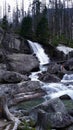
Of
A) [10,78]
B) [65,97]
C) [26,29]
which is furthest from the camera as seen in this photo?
[26,29]

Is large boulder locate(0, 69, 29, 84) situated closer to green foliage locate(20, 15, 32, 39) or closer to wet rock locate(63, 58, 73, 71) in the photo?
wet rock locate(63, 58, 73, 71)

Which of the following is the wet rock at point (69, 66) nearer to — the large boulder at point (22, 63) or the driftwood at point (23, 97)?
→ the large boulder at point (22, 63)

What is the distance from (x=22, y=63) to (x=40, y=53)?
7.29 meters

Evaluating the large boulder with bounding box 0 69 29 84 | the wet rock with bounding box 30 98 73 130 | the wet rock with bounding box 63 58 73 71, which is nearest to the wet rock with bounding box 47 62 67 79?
the wet rock with bounding box 63 58 73 71

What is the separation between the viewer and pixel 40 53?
42.1m

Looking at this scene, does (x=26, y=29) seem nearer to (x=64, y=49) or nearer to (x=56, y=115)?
(x=64, y=49)

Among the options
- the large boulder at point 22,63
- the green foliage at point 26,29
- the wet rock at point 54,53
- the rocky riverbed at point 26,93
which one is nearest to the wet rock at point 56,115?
the rocky riverbed at point 26,93

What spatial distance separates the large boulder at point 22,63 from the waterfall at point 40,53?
120 inches

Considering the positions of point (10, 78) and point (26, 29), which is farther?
point (26, 29)

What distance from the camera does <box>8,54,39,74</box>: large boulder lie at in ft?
113

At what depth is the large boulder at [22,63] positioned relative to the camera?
34300 mm

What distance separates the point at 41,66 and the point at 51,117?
2352 cm

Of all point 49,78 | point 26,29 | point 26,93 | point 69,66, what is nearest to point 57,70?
point 69,66

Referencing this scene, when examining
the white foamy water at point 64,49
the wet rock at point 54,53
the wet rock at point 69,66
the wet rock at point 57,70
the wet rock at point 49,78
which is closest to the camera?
the wet rock at point 49,78
